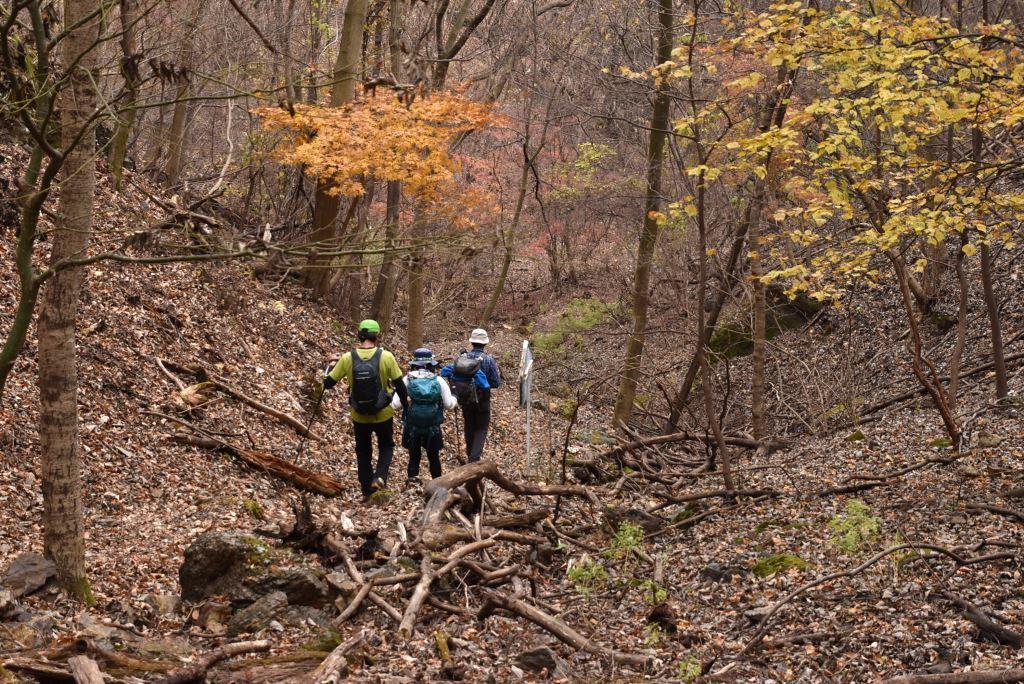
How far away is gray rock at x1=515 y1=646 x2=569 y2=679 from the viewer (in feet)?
19.0

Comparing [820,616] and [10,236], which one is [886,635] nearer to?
[820,616]

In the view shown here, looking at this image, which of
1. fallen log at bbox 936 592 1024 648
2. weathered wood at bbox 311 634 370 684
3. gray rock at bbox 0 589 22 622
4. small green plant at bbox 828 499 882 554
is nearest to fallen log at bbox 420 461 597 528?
weathered wood at bbox 311 634 370 684

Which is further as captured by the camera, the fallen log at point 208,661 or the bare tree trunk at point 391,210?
the bare tree trunk at point 391,210

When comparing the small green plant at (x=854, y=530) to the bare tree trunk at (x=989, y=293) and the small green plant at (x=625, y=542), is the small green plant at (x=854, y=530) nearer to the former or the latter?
the small green plant at (x=625, y=542)

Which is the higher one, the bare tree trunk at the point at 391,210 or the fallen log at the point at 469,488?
the bare tree trunk at the point at 391,210

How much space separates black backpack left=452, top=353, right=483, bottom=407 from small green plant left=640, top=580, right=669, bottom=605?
3614 mm

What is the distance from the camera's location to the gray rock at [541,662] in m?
5.79

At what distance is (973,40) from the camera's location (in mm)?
7312

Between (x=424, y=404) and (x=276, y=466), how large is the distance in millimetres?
2034

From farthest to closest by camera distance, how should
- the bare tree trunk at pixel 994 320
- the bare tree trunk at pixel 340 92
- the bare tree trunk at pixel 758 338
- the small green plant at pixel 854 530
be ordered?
the bare tree trunk at pixel 340 92 → the bare tree trunk at pixel 758 338 → the bare tree trunk at pixel 994 320 → the small green plant at pixel 854 530

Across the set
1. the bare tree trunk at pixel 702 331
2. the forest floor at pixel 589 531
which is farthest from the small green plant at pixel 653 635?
the bare tree trunk at pixel 702 331

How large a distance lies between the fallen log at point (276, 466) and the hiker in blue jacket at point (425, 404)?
970 millimetres

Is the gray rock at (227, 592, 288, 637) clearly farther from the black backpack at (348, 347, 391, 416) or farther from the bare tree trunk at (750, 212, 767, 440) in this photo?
the bare tree trunk at (750, 212, 767, 440)

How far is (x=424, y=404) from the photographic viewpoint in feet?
33.9
